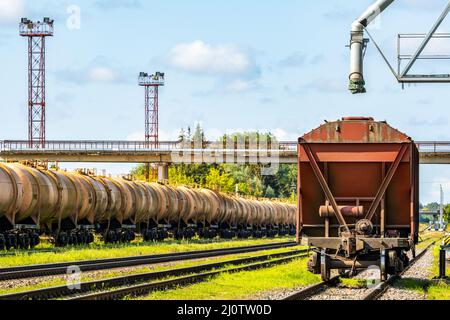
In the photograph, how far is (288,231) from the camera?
92.7 meters

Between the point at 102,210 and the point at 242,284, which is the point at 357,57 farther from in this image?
the point at 102,210

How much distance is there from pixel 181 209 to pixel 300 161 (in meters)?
35.4

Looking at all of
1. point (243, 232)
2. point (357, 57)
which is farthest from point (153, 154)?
point (357, 57)

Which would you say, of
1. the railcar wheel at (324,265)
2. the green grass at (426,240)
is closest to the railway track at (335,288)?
the railcar wheel at (324,265)

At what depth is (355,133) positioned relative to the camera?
→ 22.3 metres

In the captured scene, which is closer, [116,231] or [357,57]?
[357,57]

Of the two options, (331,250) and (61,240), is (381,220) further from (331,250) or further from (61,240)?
(61,240)

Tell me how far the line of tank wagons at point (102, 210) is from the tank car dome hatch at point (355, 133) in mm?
16729

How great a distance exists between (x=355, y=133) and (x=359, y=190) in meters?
1.34

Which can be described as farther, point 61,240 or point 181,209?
point 181,209

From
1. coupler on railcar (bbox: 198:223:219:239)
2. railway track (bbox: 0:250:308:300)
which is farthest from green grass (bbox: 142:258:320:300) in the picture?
coupler on railcar (bbox: 198:223:219:239)

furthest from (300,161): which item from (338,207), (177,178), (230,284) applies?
(177,178)

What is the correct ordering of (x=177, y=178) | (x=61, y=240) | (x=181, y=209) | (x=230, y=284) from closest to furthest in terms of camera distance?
(x=230, y=284) → (x=61, y=240) → (x=181, y=209) → (x=177, y=178)

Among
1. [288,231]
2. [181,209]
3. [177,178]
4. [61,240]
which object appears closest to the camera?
[61,240]
